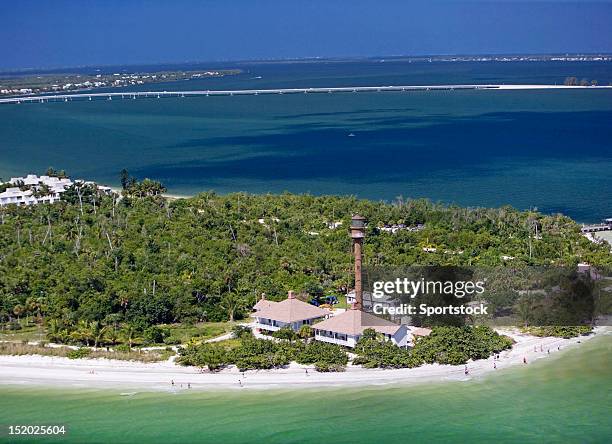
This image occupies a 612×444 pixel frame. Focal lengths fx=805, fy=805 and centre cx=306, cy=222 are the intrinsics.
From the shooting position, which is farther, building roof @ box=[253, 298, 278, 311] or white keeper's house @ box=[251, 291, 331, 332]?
building roof @ box=[253, 298, 278, 311]

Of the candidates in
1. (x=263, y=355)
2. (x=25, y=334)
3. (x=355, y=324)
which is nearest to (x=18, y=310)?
(x=25, y=334)

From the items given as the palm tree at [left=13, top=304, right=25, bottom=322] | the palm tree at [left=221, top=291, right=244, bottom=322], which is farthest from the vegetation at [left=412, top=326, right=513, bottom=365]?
the palm tree at [left=13, top=304, right=25, bottom=322]

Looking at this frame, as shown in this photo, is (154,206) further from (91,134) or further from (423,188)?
(91,134)

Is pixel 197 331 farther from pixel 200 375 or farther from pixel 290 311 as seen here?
pixel 200 375

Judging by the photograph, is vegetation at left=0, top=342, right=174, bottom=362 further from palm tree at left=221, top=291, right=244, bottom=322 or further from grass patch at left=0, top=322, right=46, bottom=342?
palm tree at left=221, top=291, right=244, bottom=322

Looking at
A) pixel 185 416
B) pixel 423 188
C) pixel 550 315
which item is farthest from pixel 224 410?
pixel 423 188
